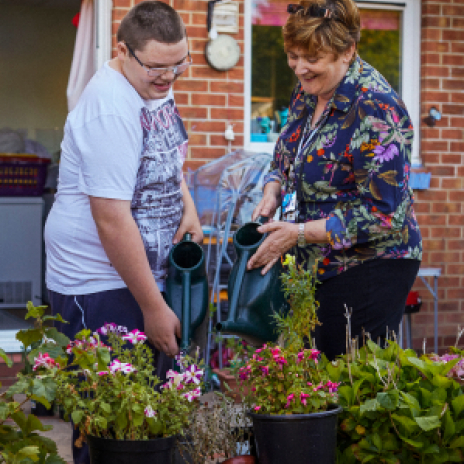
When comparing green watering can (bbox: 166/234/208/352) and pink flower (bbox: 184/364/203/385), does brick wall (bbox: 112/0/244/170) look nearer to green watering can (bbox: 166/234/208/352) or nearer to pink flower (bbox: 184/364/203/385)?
green watering can (bbox: 166/234/208/352)

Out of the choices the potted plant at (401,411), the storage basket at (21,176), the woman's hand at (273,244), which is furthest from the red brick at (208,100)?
the potted plant at (401,411)

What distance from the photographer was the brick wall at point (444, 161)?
4609 mm

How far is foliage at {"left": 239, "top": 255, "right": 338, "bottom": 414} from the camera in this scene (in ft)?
5.35

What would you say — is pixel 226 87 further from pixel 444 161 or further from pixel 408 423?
pixel 408 423

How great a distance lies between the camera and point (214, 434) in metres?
1.73

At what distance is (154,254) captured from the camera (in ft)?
6.62

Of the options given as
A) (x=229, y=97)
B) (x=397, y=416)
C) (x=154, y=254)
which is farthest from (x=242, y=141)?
(x=397, y=416)

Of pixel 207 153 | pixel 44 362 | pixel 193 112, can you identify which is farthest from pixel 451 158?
pixel 44 362

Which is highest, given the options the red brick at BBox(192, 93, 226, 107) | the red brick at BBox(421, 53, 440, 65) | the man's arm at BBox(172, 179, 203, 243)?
the red brick at BBox(421, 53, 440, 65)

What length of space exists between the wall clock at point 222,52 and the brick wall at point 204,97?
1.5 inches

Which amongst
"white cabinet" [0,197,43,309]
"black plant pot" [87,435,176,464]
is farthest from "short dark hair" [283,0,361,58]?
"white cabinet" [0,197,43,309]

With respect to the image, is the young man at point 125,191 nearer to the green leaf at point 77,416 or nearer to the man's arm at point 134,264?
the man's arm at point 134,264

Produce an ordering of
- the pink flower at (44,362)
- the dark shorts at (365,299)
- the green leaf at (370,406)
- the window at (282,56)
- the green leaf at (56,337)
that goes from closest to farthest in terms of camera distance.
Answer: the pink flower at (44,362), the green leaf at (56,337), the green leaf at (370,406), the dark shorts at (365,299), the window at (282,56)

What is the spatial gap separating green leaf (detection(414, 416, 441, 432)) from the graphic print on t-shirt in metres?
0.86
